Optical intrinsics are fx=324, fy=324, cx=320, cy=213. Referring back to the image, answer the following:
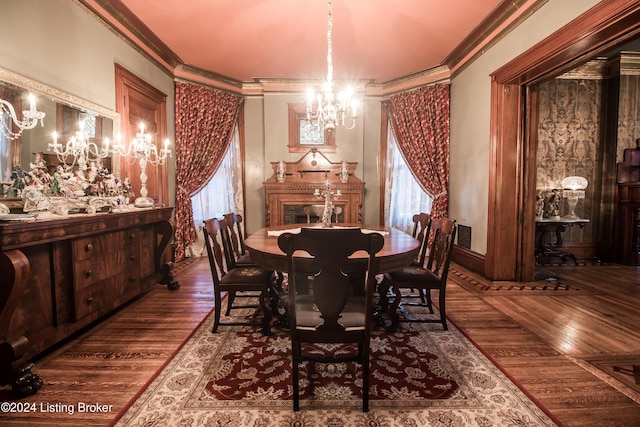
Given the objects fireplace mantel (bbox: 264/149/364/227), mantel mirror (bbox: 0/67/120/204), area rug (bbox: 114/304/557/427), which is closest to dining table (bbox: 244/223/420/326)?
area rug (bbox: 114/304/557/427)

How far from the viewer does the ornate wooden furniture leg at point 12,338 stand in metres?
1.72

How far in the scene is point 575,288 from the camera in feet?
11.8

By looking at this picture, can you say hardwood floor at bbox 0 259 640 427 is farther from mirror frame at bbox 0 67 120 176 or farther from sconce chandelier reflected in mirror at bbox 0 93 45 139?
mirror frame at bbox 0 67 120 176

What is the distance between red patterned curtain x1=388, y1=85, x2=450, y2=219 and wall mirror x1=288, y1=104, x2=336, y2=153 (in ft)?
4.04

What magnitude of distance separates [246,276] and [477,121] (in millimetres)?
3518

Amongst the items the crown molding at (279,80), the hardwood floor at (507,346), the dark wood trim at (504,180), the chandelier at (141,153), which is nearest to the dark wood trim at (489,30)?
the crown molding at (279,80)

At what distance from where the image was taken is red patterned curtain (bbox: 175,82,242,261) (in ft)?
16.2

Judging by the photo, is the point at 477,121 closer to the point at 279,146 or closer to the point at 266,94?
the point at 279,146

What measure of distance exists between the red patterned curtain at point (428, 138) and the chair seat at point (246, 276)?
11.1 feet

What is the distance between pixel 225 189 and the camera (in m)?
5.72

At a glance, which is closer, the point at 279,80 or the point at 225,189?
the point at 279,80

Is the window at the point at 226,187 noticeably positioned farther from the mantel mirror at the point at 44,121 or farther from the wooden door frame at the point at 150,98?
the mantel mirror at the point at 44,121

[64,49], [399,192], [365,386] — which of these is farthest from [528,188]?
[64,49]

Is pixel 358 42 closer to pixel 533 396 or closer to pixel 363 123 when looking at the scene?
pixel 363 123
